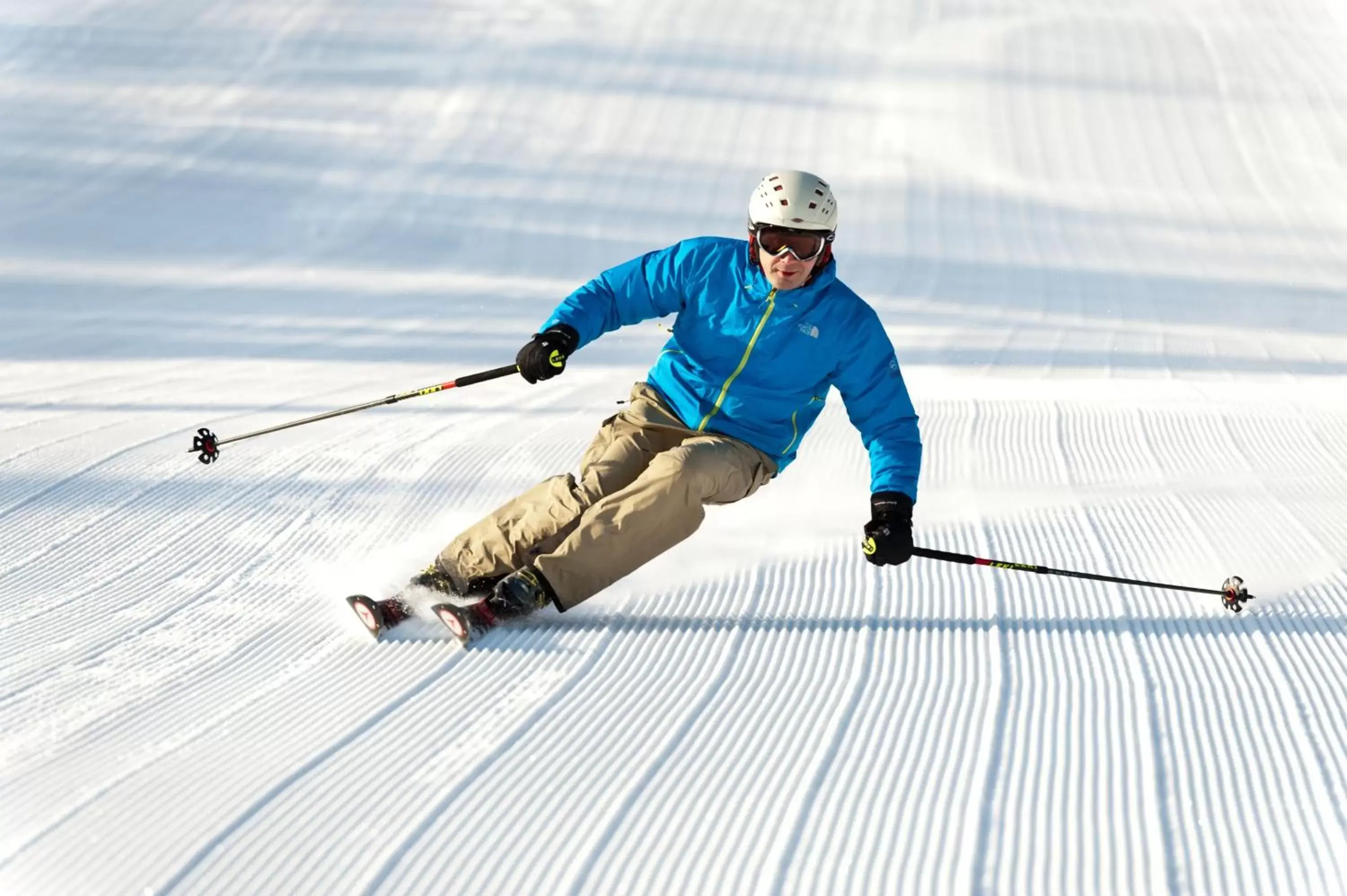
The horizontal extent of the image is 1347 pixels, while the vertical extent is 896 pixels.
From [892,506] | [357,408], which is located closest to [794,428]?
[892,506]

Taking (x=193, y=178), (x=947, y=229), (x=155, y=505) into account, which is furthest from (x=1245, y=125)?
(x=155, y=505)

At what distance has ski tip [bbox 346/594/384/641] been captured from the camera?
3.34 m

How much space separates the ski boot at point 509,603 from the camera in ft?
10.8

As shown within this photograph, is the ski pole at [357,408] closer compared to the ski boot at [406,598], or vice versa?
the ski boot at [406,598]

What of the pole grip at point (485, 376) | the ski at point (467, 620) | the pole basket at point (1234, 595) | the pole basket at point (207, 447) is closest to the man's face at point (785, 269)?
the pole grip at point (485, 376)

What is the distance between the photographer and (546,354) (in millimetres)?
3639

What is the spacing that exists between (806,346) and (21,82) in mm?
14383

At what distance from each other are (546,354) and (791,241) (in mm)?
753

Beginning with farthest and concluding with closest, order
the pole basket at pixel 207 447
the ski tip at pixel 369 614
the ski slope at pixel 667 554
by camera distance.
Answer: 1. the pole basket at pixel 207 447
2. the ski tip at pixel 369 614
3. the ski slope at pixel 667 554

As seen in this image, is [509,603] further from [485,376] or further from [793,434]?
[793,434]

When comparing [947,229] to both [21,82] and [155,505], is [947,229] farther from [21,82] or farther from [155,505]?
[21,82]

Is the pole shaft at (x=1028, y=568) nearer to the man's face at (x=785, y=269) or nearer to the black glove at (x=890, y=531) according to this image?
the black glove at (x=890, y=531)

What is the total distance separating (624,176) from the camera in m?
13.9

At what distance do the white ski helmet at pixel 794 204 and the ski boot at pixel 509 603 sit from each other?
1137mm
